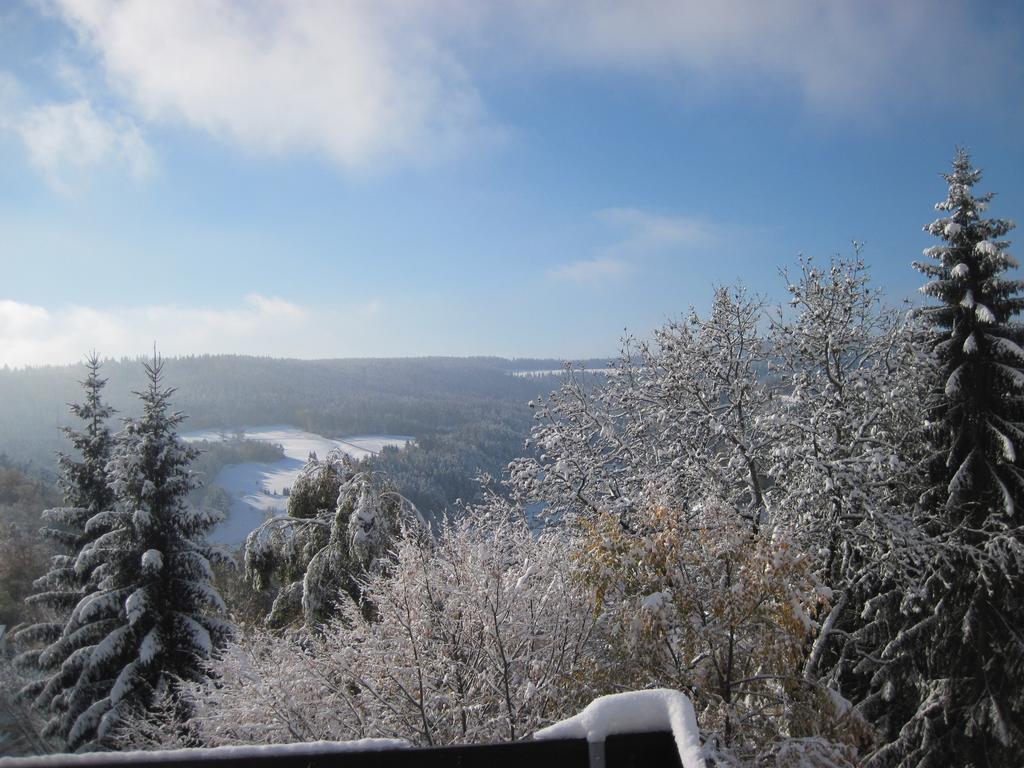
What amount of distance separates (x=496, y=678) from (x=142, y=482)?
984cm

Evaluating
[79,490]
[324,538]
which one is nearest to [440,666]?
[324,538]

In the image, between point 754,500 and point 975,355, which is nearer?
point 975,355

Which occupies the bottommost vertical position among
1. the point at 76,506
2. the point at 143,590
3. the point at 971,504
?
the point at 143,590

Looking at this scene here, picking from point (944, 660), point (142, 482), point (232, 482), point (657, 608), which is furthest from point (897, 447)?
point (232, 482)

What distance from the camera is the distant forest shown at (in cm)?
8450

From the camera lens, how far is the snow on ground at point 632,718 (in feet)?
5.96

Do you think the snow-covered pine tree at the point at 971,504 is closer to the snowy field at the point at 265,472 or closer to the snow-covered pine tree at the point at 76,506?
the snow-covered pine tree at the point at 76,506

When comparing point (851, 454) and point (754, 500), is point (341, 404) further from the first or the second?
point (851, 454)

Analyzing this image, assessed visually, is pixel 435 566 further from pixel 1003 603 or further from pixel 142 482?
pixel 1003 603

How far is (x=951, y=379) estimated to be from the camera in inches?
428

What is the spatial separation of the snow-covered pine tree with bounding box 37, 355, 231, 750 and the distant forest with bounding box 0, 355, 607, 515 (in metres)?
54.2

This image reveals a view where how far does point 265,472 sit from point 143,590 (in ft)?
331

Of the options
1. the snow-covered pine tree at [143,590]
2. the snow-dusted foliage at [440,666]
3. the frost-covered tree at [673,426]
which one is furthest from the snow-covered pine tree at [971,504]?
the snow-covered pine tree at [143,590]

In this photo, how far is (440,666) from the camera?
797cm
